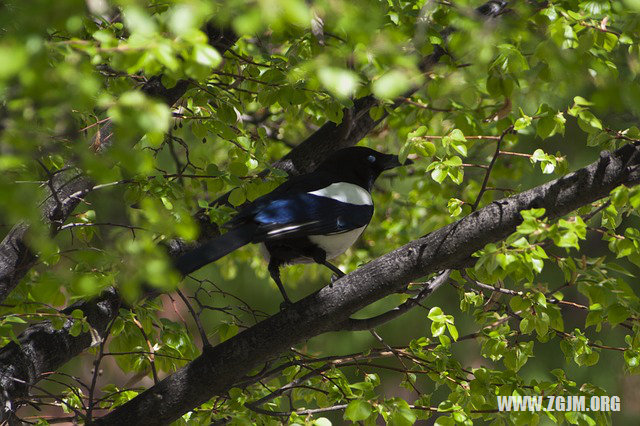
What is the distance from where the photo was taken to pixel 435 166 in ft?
7.47

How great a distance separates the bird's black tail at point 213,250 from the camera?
2.11 meters

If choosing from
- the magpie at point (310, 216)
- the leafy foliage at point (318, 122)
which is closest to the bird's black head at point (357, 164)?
the magpie at point (310, 216)

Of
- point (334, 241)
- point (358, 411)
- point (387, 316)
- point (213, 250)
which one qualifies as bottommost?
point (334, 241)

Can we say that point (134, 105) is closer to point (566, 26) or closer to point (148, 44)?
point (148, 44)

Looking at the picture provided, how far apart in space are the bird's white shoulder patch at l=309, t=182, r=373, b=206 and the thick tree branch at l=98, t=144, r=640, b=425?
656mm

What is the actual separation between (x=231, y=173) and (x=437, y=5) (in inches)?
34.2

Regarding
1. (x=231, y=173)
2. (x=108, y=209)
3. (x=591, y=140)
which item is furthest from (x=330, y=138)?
(x=591, y=140)

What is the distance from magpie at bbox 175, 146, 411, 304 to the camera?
2.41 m

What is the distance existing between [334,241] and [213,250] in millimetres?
671

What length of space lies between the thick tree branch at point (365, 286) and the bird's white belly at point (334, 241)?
587mm

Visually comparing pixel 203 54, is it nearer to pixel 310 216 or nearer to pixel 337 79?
pixel 337 79

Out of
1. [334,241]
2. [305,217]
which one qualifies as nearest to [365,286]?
[305,217]

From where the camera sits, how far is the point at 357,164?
306 centimetres

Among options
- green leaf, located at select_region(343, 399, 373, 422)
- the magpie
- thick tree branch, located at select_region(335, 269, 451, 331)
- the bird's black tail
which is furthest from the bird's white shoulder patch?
green leaf, located at select_region(343, 399, 373, 422)
